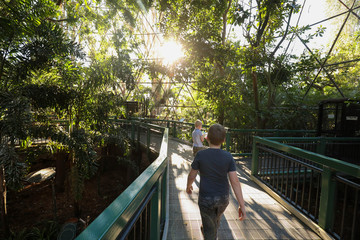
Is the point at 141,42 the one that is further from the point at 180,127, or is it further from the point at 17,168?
the point at 17,168

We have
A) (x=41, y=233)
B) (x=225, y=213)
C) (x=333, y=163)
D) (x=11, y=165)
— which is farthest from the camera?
(x=41, y=233)

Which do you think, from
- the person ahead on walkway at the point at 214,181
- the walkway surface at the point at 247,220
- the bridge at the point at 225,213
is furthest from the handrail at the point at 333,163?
the person ahead on walkway at the point at 214,181

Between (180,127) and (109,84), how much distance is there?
6197 mm

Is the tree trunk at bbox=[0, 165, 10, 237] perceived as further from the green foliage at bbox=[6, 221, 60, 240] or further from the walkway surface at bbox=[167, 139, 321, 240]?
the walkway surface at bbox=[167, 139, 321, 240]

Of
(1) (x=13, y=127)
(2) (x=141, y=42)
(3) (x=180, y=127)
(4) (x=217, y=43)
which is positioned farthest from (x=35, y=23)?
(2) (x=141, y=42)

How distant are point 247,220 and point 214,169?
1.72 m

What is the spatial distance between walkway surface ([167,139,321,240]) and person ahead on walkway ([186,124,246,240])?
81 cm

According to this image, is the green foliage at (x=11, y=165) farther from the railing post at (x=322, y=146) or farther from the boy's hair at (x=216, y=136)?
the railing post at (x=322, y=146)

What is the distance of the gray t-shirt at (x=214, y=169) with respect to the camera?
79.0 inches

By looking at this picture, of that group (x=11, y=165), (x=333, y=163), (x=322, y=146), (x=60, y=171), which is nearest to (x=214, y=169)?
(x=333, y=163)

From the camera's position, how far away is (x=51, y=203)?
7.57m

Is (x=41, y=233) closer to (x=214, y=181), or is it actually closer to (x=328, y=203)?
(x=214, y=181)

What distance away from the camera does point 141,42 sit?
736 inches

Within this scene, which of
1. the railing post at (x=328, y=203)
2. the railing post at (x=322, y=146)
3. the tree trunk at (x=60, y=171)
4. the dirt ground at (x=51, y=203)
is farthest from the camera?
the tree trunk at (x=60, y=171)
